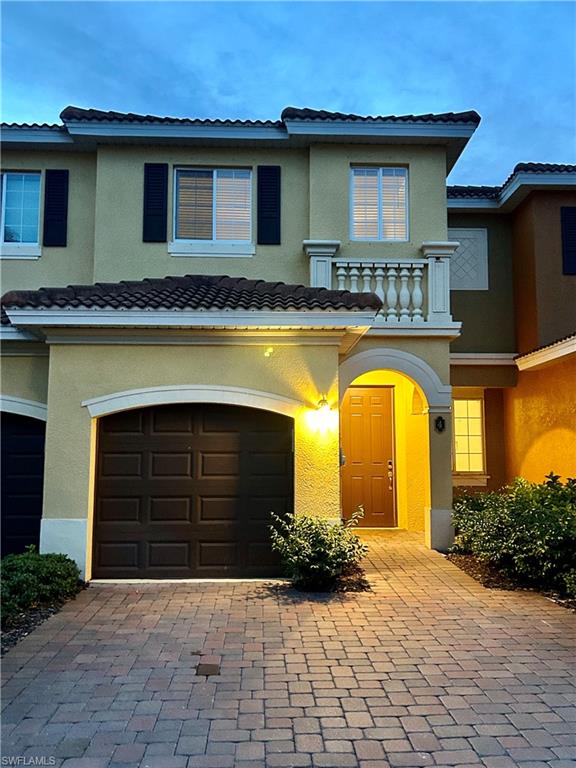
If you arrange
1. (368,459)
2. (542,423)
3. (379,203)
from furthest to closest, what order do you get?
1. (368,459)
2. (542,423)
3. (379,203)

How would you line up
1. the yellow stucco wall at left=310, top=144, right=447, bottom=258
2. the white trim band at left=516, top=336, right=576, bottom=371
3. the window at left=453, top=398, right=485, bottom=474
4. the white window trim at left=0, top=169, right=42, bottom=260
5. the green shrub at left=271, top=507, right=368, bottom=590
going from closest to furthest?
the green shrub at left=271, top=507, right=368, bottom=590 < the white trim band at left=516, top=336, right=576, bottom=371 < the yellow stucco wall at left=310, top=144, right=447, bottom=258 < the white window trim at left=0, top=169, right=42, bottom=260 < the window at left=453, top=398, right=485, bottom=474

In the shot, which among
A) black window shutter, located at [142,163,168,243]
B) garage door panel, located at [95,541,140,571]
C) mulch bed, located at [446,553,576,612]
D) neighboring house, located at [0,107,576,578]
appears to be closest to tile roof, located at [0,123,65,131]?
neighboring house, located at [0,107,576,578]

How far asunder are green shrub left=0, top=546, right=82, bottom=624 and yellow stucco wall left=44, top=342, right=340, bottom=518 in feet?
3.39

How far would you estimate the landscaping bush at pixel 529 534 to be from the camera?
7078mm

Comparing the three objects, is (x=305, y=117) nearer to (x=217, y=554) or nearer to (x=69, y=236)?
(x=69, y=236)

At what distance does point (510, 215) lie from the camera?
12.8 m

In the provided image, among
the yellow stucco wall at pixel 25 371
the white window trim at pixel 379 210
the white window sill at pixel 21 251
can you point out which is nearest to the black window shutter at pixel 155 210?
the white window sill at pixel 21 251

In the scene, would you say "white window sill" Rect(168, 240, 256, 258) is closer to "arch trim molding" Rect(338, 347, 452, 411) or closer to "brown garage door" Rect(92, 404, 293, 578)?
"arch trim molding" Rect(338, 347, 452, 411)

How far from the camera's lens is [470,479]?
12.8 m

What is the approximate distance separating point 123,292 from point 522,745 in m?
6.98

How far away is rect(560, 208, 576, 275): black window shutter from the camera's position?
38.6 ft

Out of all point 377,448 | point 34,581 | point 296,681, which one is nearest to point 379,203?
point 377,448

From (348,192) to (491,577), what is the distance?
7.35m

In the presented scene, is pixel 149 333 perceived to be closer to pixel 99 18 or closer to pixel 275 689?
pixel 275 689
